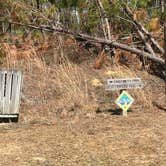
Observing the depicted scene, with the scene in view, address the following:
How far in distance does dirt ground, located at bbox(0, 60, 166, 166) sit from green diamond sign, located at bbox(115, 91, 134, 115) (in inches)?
5.7

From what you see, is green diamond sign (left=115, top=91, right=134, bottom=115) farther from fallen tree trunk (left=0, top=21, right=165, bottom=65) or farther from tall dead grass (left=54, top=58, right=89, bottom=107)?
fallen tree trunk (left=0, top=21, right=165, bottom=65)

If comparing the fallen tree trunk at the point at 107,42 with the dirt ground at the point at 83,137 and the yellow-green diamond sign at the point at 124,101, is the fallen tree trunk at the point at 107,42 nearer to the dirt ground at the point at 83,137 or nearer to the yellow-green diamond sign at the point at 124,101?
the dirt ground at the point at 83,137

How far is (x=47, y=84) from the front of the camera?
9320mm

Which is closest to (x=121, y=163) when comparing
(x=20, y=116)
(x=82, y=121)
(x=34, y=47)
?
(x=82, y=121)

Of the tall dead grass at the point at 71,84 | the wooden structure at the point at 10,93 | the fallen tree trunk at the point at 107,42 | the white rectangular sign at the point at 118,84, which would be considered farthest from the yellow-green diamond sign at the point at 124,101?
the fallen tree trunk at the point at 107,42

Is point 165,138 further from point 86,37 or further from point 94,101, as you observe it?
→ point 86,37

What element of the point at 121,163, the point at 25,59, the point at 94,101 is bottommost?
the point at 121,163

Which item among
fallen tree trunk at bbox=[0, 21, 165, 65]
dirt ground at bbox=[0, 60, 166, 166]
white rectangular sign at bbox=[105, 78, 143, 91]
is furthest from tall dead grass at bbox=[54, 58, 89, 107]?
white rectangular sign at bbox=[105, 78, 143, 91]

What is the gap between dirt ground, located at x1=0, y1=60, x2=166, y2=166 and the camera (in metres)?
5.52

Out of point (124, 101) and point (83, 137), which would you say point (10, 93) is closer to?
point (124, 101)

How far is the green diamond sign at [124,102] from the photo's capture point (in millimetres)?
7766

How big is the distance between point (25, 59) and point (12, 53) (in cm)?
28

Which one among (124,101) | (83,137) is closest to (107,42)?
(124,101)

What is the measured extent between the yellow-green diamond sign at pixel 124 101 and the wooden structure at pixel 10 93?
1499 millimetres
